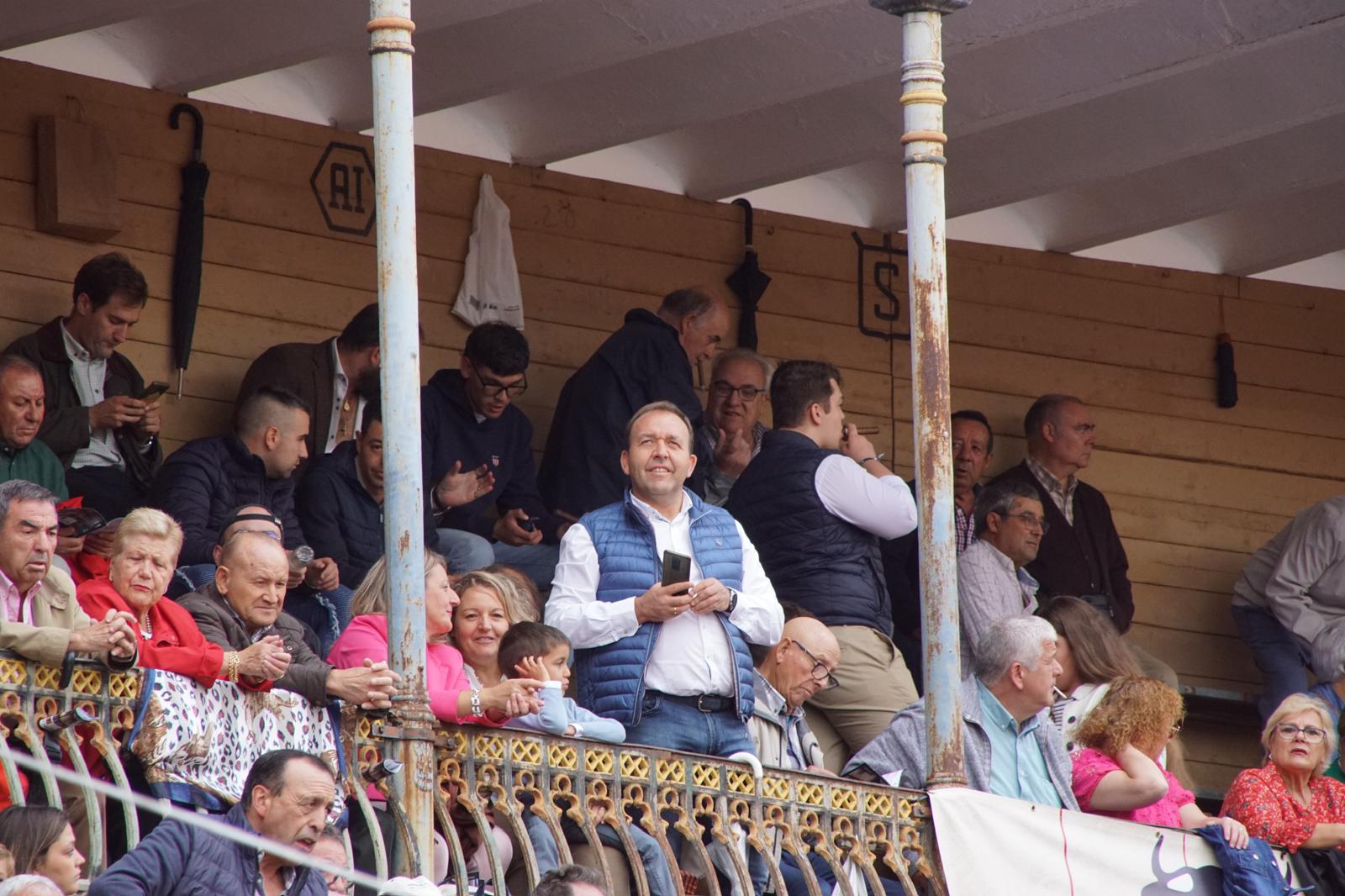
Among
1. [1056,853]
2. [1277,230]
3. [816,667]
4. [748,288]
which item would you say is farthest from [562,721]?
[1277,230]

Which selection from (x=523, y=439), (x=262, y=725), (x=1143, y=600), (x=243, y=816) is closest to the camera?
(x=243, y=816)

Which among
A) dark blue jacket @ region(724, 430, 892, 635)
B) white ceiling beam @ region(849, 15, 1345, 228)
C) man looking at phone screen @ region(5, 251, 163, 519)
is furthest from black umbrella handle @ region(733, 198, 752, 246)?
man looking at phone screen @ region(5, 251, 163, 519)

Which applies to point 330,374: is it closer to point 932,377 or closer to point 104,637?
point 932,377

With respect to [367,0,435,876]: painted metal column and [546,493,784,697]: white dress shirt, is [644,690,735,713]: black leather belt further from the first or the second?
[367,0,435,876]: painted metal column

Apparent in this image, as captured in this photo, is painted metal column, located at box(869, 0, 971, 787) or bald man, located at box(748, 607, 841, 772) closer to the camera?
painted metal column, located at box(869, 0, 971, 787)

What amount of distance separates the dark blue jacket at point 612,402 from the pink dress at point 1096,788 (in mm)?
2124

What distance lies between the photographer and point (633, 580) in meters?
6.36

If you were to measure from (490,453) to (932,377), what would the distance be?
2.49 metres

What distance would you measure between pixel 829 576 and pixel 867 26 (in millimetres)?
2006

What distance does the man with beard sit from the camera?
818 cm

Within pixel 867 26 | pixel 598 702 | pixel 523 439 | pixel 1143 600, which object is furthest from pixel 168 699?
pixel 1143 600

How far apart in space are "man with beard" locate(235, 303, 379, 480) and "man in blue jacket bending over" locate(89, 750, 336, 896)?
3.27m

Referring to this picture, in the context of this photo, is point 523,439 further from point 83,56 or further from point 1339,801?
point 1339,801

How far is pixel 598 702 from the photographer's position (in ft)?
20.4
